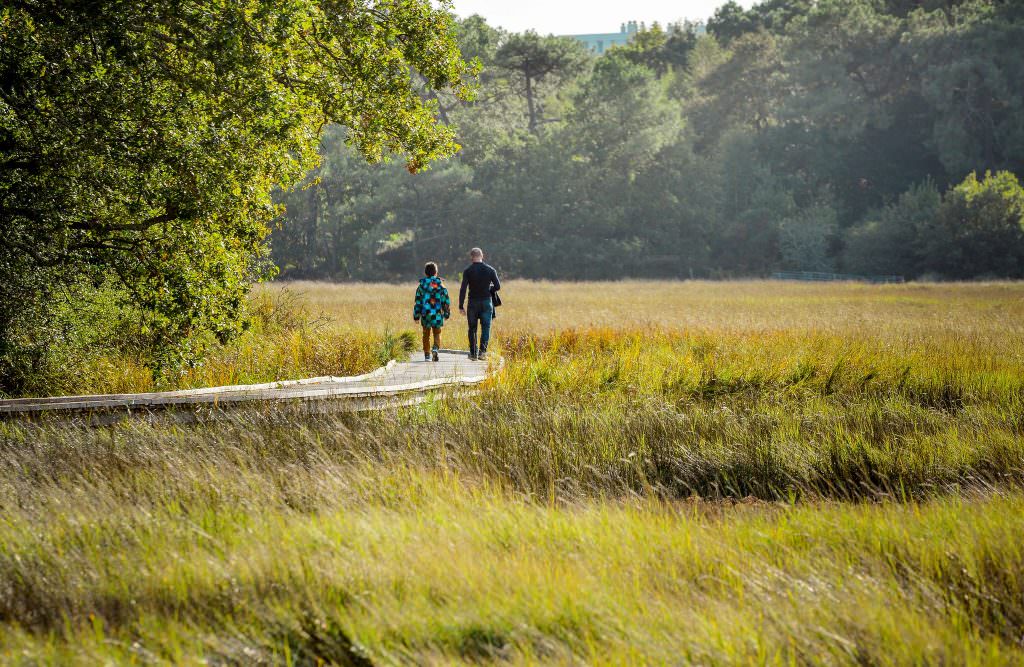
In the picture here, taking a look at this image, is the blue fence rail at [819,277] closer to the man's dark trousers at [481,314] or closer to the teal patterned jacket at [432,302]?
the man's dark trousers at [481,314]

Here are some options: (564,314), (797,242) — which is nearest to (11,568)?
(564,314)

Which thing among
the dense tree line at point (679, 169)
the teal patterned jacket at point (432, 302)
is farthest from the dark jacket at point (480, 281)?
the dense tree line at point (679, 169)

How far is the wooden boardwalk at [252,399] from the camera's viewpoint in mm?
9289

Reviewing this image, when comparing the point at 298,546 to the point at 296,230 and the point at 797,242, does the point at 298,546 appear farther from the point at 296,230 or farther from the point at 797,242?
the point at 296,230

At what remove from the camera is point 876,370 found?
1330 cm

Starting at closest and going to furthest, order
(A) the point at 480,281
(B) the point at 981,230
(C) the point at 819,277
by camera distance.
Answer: (A) the point at 480,281 < (B) the point at 981,230 < (C) the point at 819,277

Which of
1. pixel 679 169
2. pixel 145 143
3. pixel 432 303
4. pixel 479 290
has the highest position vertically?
pixel 679 169

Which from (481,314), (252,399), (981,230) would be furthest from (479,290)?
(981,230)

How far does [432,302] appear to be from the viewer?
1578 centimetres

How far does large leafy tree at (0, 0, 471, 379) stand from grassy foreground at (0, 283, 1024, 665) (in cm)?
260

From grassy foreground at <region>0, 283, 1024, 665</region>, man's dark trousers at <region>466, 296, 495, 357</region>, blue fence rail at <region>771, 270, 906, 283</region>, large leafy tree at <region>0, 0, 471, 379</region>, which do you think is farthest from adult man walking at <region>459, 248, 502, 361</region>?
blue fence rail at <region>771, 270, 906, 283</region>

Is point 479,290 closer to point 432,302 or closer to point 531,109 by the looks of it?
point 432,302

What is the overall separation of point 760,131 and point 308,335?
65605mm

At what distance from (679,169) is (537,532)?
70936mm
